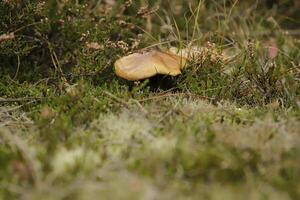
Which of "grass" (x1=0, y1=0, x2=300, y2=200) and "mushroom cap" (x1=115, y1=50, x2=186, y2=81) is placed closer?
"grass" (x1=0, y1=0, x2=300, y2=200)

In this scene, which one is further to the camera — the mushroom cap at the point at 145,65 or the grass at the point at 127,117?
the mushroom cap at the point at 145,65

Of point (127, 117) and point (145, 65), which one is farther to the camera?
point (145, 65)

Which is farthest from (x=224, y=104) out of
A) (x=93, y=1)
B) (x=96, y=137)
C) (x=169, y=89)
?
(x=93, y=1)

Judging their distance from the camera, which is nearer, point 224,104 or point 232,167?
point 232,167

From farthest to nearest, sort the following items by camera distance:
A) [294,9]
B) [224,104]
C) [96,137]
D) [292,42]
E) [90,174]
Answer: [294,9] < [292,42] < [224,104] < [96,137] < [90,174]

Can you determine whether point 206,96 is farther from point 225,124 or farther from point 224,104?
point 225,124
